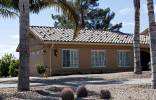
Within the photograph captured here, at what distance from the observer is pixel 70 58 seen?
1300 inches

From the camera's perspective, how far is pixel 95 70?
112 feet

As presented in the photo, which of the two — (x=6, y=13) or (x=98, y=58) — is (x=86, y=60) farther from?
(x=6, y=13)

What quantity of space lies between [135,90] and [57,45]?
1694 centimetres

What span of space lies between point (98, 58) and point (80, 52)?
182 centimetres

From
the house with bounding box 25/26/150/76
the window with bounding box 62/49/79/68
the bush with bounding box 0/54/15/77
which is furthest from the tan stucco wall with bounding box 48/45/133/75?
the bush with bounding box 0/54/15/77

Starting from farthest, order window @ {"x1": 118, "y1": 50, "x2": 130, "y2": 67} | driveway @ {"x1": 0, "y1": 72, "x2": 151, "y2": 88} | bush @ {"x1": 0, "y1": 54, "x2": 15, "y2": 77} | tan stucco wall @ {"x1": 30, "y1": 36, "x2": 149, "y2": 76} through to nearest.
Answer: bush @ {"x1": 0, "y1": 54, "x2": 15, "y2": 77} < window @ {"x1": 118, "y1": 50, "x2": 130, "y2": 67} < tan stucco wall @ {"x1": 30, "y1": 36, "x2": 149, "y2": 76} < driveway @ {"x1": 0, "y1": 72, "x2": 151, "y2": 88}

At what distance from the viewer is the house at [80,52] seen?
3206 cm

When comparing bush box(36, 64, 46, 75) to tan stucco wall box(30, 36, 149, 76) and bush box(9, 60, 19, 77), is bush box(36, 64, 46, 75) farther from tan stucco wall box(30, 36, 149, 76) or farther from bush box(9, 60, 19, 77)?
bush box(9, 60, 19, 77)

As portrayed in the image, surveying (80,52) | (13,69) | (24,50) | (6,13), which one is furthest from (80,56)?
(24,50)

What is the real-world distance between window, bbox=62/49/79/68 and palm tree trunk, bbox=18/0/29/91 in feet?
54.4

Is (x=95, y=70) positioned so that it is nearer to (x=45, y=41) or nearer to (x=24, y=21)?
(x=45, y=41)

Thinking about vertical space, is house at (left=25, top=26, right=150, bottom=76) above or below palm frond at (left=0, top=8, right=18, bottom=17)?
below

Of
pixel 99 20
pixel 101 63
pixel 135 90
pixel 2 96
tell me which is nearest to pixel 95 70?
pixel 101 63

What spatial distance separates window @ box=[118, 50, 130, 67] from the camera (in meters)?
35.7
